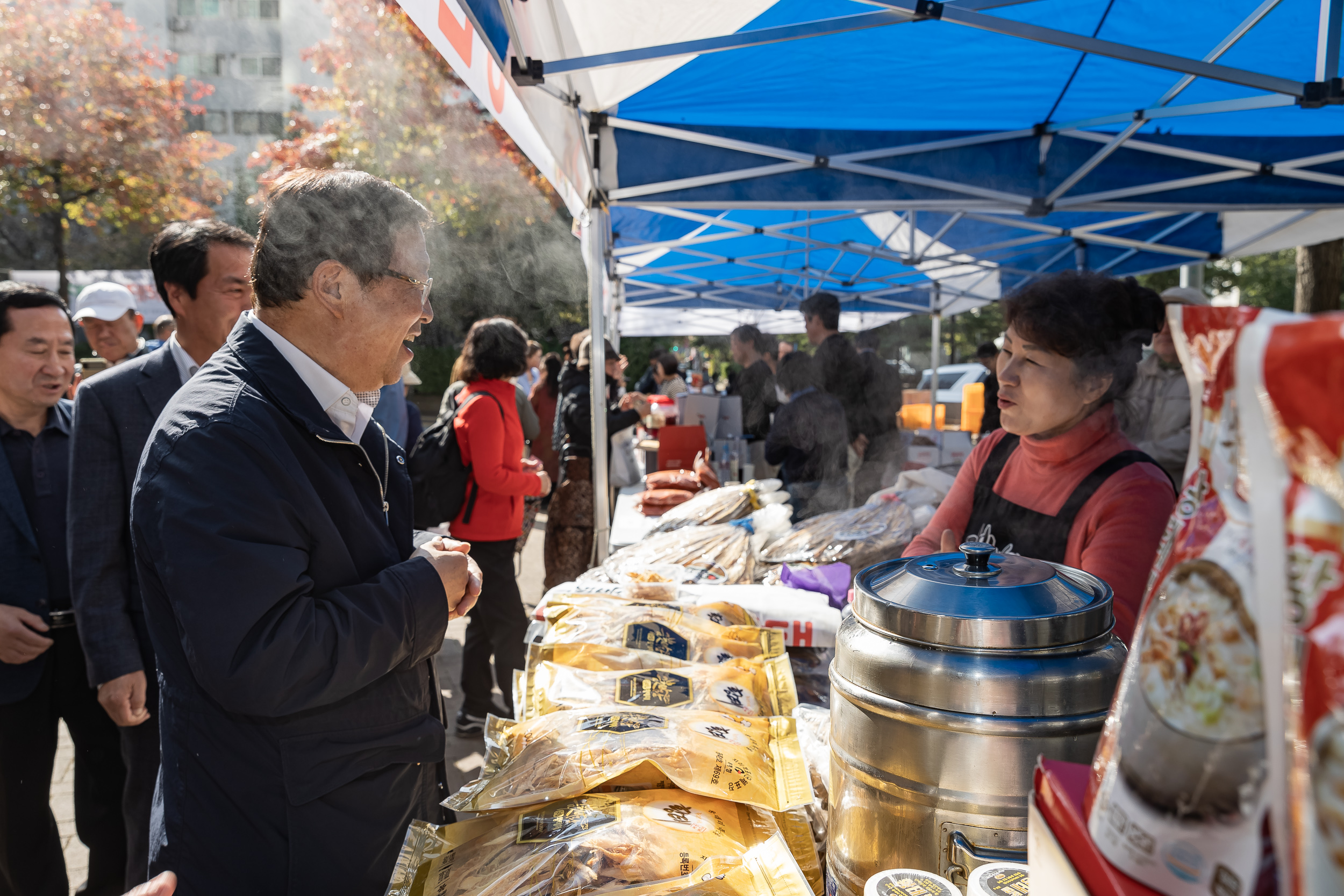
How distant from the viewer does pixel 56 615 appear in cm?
241

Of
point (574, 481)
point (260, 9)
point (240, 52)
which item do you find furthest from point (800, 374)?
point (240, 52)

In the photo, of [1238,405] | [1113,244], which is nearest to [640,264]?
[1113,244]

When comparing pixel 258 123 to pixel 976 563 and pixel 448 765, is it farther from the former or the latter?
pixel 976 563

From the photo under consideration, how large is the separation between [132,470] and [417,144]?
1406cm

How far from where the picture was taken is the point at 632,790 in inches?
48.9

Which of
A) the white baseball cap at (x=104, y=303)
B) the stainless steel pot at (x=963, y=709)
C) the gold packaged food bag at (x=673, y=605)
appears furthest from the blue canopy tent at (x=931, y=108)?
the white baseball cap at (x=104, y=303)

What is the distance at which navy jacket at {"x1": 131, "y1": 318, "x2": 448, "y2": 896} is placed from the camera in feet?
3.79

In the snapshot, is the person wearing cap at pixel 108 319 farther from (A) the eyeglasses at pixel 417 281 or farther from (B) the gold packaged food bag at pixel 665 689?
(B) the gold packaged food bag at pixel 665 689

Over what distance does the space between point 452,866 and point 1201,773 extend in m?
0.98

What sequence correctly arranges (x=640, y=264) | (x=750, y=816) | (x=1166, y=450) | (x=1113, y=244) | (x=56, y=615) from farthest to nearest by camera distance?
(x=640, y=264) < (x=1113, y=244) < (x=1166, y=450) < (x=56, y=615) < (x=750, y=816)

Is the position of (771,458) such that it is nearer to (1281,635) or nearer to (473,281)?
(1281,635)

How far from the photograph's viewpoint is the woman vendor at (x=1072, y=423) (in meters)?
1.71

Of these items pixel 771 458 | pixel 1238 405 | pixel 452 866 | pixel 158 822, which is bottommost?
pixel 158 822

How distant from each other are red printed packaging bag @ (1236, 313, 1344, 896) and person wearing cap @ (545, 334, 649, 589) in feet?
14.0
